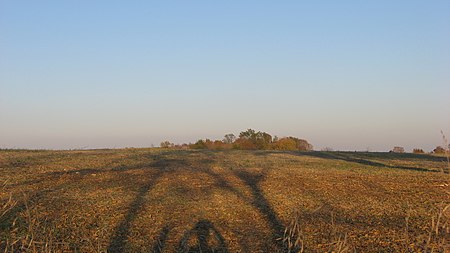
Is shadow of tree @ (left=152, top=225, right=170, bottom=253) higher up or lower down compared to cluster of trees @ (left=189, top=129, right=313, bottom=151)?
lower down

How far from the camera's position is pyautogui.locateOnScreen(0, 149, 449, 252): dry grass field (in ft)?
22.5

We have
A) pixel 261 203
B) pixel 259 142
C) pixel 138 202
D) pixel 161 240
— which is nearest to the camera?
pixel 161 240

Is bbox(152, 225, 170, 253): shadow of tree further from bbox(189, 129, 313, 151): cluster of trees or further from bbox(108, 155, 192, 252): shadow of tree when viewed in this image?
bbox(189, 129, 313, 151): cluster of trees

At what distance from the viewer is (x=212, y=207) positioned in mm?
9133

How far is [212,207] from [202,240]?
2.04 meters

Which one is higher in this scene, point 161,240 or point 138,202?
point 138,202

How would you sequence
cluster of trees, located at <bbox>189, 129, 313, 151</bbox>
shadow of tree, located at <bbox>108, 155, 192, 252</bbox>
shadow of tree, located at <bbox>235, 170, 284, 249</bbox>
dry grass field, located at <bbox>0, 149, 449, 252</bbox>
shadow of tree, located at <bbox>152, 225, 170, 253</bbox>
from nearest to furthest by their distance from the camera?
shadow of tree, located at <bbox>152, 225, 170, 253</bbox>, dry grass field, located at <bbox>0, 149, 449, 252</bbox>, shadow of tree, located at <bbox>108, 155, 192, 252</bbox>, shadow of tree, located at <bbox>235, 170, 284, 249</bbox>, cluster of trees, located at <bbox>189, 129, 313, 151</bbox>

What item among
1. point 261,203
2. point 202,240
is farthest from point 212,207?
point 202,240

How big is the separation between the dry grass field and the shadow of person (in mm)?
16

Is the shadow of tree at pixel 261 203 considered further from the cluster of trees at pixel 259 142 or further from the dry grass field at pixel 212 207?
the cluster of trees at pixel 259 142

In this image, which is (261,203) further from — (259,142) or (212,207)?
(259,142)

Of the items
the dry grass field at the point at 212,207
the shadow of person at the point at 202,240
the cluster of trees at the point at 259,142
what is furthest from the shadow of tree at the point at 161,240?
the cluster of trees at the point at 259,142

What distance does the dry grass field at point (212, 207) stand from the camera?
6.85 meters

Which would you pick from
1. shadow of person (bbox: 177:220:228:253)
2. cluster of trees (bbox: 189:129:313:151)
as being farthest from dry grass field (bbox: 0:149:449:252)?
cluster of trees (bbox: 189:129:313:151)
